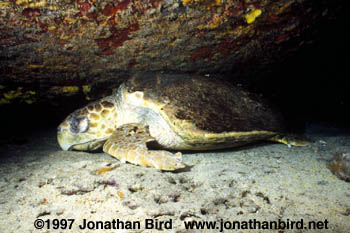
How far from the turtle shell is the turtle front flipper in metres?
0.36

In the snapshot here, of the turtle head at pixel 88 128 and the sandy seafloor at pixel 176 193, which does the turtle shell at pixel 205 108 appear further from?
the turtle head at pixel 88 128

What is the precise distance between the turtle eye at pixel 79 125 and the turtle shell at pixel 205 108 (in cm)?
90

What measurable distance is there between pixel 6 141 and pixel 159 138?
9.55 feet

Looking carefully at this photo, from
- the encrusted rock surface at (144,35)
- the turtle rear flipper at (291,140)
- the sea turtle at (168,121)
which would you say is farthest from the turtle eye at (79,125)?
the turtle rear flipper at (291,140)

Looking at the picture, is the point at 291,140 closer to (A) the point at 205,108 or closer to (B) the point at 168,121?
(A) the point at 205,108

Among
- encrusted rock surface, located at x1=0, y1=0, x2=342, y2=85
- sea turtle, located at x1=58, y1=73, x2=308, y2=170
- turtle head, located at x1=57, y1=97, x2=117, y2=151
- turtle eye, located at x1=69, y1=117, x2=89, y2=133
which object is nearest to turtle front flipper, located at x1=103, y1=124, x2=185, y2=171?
sea turtle, located at x1=58, y1=73, x2=308, y2=170

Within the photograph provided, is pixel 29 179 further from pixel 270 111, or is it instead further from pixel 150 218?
pixel 270 111

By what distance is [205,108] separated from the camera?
2.23m

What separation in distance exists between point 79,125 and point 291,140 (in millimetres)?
3190

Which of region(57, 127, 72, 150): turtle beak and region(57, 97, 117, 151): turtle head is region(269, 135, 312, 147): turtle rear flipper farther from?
region(57, 127, 72, 150): turtle beak

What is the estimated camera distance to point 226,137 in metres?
2.09

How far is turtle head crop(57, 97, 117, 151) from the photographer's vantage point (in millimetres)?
2760

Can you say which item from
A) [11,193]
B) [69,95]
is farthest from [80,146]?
[11,193]

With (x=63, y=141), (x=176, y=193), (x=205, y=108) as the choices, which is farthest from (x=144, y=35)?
(x=63, y=141)
